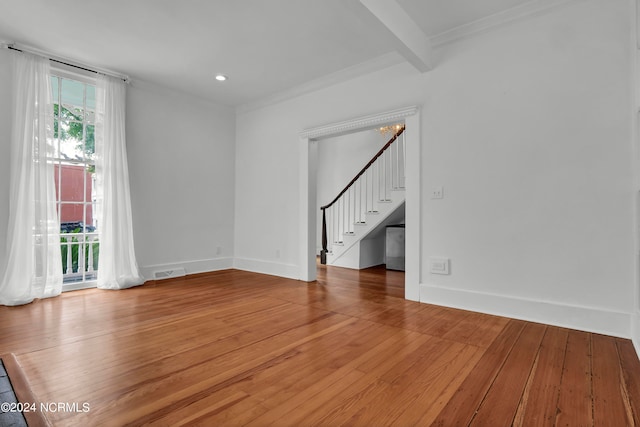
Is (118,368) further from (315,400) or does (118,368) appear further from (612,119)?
(612,119)

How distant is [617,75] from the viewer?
262cm

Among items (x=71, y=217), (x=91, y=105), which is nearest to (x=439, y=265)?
(x=71, y=217)

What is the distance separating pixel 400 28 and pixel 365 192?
3767mm

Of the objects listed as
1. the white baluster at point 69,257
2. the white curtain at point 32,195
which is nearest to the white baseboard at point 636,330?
the white curtain at point 32,195

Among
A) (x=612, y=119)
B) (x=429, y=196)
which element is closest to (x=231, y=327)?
(x=429, y=196)

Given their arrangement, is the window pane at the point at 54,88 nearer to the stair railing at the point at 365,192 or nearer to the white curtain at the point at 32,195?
the white curtain at the point at 32,195

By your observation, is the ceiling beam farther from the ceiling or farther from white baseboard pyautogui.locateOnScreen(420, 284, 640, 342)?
white baseboard pyautogui.locateOnScreen(420, 284, 640, 342)

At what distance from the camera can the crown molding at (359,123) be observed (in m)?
3.73

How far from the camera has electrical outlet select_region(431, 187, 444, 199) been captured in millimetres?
3480

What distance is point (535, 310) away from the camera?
290cm

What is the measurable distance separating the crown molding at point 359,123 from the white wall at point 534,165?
12 centimetres

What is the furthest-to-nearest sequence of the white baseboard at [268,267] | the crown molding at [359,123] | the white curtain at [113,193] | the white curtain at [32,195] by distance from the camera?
the white baseboard at [268,267] < the white curtain at [113,193] < the crown molding at [359,123] < the white curtain at [32,195]

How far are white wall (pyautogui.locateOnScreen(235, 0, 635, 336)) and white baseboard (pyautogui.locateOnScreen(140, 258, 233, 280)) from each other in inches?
138

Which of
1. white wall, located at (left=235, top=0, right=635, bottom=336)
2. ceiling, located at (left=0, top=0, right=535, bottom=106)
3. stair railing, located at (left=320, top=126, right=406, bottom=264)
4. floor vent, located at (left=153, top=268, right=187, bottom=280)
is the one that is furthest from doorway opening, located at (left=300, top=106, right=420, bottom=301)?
floor vent, located at (left=153, top=268, right=187, bottom=280)
